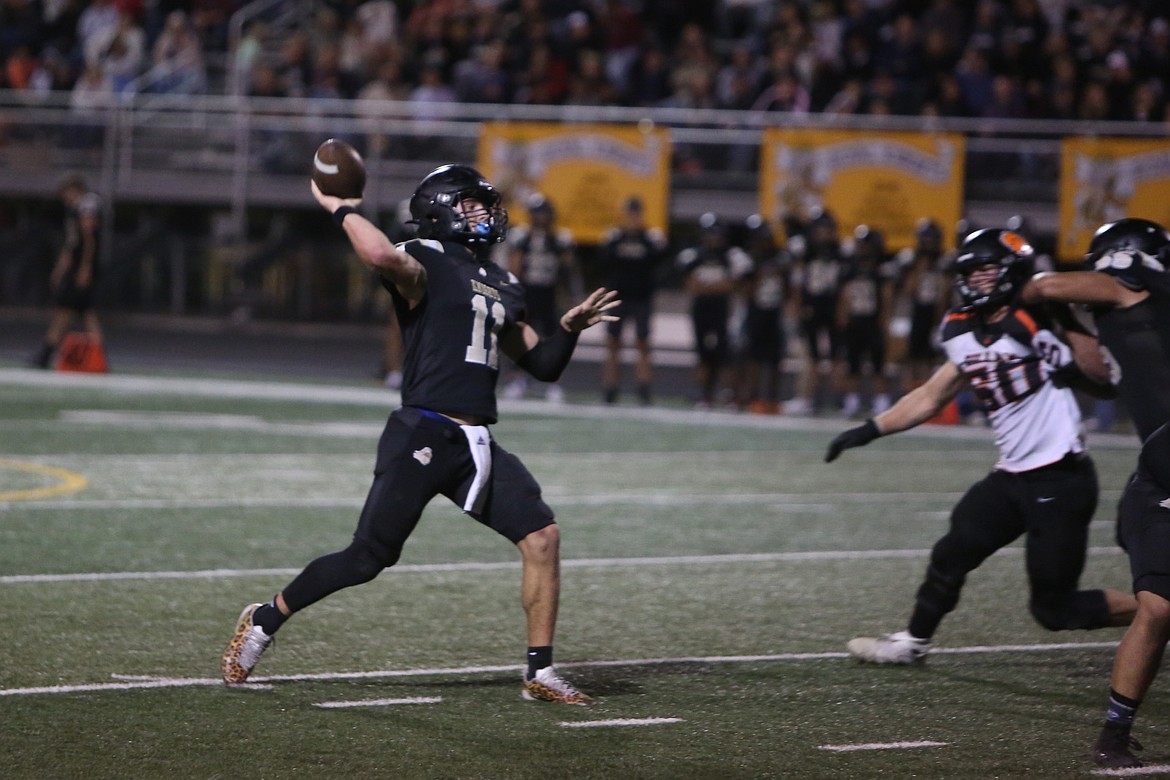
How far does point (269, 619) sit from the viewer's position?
19.3 ft

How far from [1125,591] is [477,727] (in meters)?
3.98

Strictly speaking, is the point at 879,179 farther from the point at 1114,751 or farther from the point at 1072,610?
the point at 1114,751

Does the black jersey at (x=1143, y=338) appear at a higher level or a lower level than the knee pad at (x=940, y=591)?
higher

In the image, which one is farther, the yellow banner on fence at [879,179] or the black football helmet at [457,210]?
the yellow banner on fence at [879,179]

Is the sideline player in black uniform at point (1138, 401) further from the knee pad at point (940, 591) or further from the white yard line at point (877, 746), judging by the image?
the knee pad at point (940, 591)

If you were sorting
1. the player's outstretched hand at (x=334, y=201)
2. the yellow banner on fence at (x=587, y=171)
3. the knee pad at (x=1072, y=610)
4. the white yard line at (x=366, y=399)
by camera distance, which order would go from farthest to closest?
the yellow banner on fence at (x=587, y=171)
the white yard line at (x=366, y=399)
the knee pad at (x=1072, y=610)
the player's outstretched hand at (x=334, y=201)

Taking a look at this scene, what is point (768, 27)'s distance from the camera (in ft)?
74.4

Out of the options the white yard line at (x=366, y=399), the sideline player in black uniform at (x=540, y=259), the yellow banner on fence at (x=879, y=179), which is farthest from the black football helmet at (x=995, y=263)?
the yellow banner on fence at (x=879, y=179)

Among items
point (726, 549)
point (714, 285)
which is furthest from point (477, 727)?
point (714, 285)

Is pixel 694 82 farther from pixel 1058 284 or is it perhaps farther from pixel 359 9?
pixel 1058 284

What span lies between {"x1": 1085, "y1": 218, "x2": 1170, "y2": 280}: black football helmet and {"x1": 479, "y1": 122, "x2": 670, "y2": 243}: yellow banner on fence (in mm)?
13540

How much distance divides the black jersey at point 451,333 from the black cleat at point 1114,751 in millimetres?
2226

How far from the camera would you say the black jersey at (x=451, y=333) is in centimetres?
585

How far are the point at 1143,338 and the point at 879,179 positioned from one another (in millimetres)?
12964
